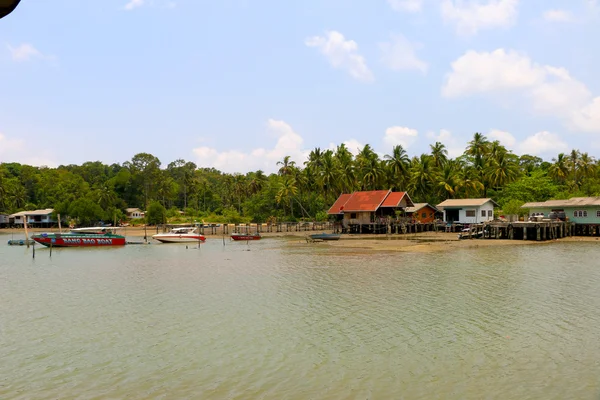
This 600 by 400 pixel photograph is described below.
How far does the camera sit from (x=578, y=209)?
55000 mm

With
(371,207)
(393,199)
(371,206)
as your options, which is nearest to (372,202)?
(371,206)

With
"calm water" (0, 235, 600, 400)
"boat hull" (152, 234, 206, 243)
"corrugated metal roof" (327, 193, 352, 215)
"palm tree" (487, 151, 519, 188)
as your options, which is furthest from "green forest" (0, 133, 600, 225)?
"calm water" (0, 235, 600, 400)

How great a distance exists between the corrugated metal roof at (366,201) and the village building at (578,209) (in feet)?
62.0

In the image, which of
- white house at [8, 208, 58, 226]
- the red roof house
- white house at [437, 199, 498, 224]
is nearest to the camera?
white house at [437, 199, 498, 224]

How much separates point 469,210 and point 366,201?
13523mm

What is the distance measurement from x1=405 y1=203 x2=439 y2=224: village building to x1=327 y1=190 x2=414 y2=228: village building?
1011 millimetres

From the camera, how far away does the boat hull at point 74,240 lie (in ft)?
168

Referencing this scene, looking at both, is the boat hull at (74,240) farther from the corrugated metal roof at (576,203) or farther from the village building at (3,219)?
the village building at (3,219)

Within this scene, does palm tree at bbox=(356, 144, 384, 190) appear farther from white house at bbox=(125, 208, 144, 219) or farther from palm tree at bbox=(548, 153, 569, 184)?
white house at bbox=(125, 208, 144, 219)

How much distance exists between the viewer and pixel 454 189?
7494 cm

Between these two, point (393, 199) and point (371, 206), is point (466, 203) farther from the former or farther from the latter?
point (371, 206)

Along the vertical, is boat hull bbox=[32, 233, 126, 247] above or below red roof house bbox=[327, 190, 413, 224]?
below

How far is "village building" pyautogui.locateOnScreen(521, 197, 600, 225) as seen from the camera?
175ft

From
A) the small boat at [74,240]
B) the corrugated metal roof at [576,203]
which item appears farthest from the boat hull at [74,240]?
the corrugated metal roof at [576,203]
